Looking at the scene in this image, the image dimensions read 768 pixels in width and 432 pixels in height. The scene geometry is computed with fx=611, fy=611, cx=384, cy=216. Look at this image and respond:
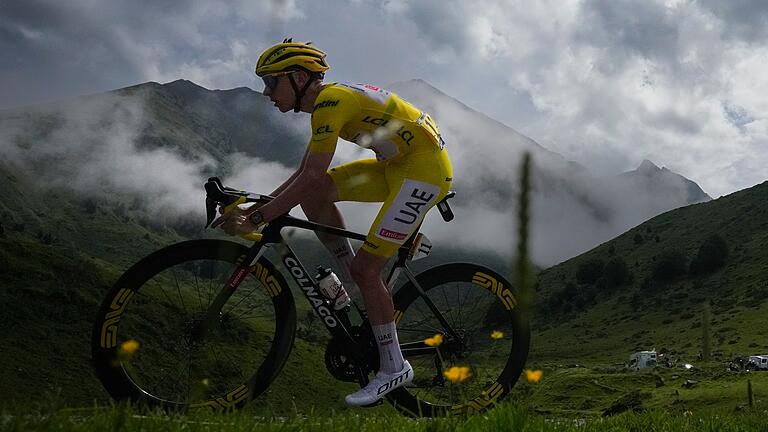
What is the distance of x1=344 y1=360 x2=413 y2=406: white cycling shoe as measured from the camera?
218 inches

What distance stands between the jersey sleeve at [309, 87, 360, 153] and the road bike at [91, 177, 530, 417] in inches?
32.2

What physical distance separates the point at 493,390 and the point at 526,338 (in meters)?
0.71

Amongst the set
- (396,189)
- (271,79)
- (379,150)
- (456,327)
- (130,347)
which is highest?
(271,79)

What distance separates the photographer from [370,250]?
575 cm

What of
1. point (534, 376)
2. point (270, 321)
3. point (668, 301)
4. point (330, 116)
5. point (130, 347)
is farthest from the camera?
point (668, 301)

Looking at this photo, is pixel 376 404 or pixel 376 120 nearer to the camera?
pixel 376 404

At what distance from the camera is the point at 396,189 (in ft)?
19.5

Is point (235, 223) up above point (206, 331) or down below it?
above

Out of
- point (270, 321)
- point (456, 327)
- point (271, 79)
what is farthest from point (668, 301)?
point (271, 79)

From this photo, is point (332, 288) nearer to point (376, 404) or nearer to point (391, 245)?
point (391, 245)

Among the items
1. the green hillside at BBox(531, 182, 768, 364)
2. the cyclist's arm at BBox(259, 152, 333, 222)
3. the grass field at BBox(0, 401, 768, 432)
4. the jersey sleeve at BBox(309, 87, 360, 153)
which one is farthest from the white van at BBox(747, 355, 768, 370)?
the cyclist's arm at BBox(259, 152, 333, 222)

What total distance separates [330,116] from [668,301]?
565 feet

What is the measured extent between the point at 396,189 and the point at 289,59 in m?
1.61

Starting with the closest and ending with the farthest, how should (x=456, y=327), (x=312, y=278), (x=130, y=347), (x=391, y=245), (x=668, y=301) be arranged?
(x=130, y=347) → (x=391, y=245) → (x=312, y=278) → (x=456, y=327) → (x=668, y=301)
